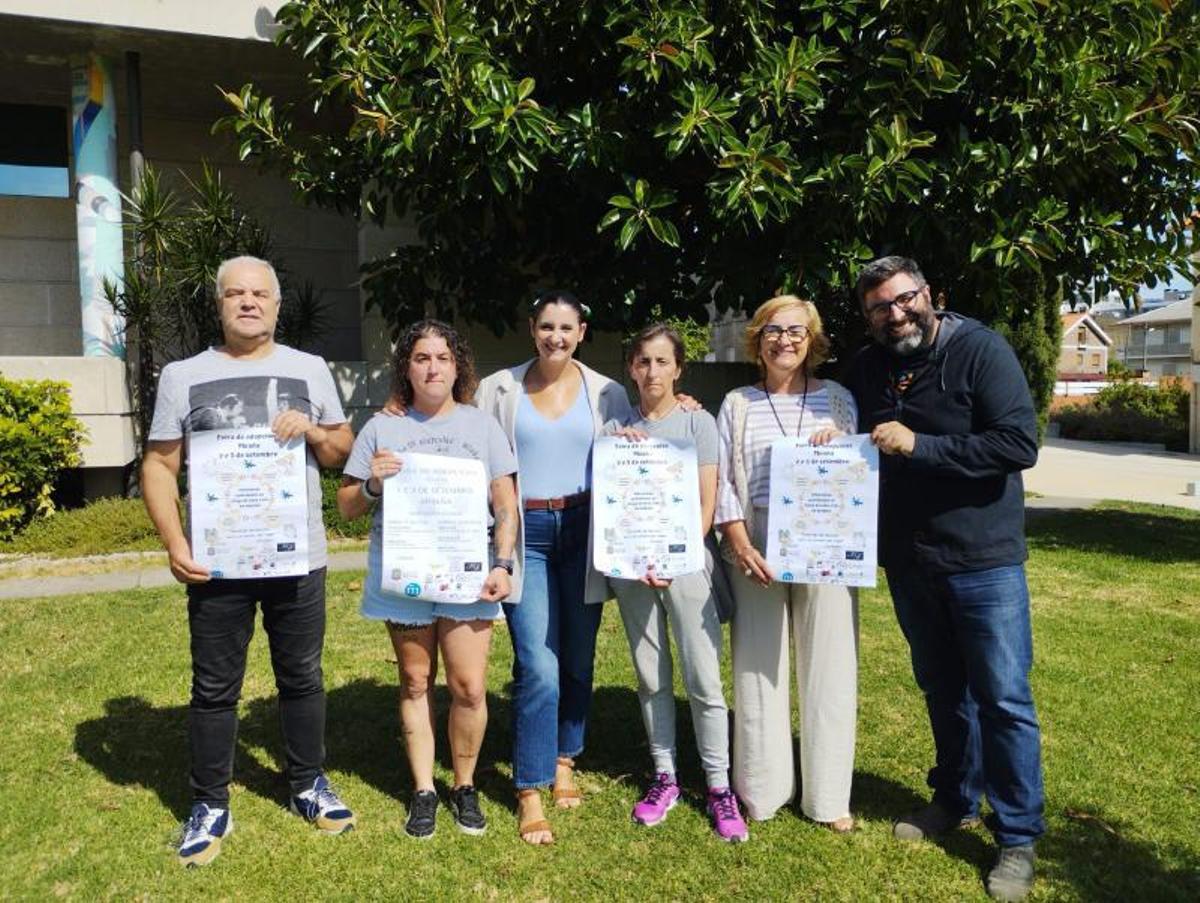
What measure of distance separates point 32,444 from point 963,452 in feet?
27.9

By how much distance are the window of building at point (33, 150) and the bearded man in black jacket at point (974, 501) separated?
1120cm

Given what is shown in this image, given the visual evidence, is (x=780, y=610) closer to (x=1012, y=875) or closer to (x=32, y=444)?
(x=1012, y=875)

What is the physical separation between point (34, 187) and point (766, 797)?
11456 millimetres

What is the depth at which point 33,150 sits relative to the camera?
10.9 metres

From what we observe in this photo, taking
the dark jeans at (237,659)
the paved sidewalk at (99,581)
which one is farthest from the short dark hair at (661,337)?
the paved sidewalk at (99,581)

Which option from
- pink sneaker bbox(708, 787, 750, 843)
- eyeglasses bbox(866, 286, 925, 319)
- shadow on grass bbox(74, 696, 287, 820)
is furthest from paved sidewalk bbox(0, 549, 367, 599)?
eyeglasses bbox(866, 286, 925, 319)

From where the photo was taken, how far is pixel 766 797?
11.6ft

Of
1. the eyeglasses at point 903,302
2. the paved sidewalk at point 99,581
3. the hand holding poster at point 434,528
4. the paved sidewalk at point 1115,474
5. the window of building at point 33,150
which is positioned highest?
the window of building at point 33,150

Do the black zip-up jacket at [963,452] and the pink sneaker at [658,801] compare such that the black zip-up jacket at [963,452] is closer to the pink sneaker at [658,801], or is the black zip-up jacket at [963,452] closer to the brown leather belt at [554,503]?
the brown leather belt at [554,503]

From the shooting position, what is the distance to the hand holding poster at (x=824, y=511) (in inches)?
125

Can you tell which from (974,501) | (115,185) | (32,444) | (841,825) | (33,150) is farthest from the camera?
(33,150)

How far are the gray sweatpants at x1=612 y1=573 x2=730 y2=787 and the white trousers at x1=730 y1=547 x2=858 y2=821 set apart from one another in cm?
9

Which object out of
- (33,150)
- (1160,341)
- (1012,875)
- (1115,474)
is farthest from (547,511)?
(1160,341)

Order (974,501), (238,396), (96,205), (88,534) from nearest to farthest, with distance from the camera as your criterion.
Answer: (974,501) < (238,396) < (88,534) < (96,205)
